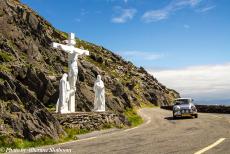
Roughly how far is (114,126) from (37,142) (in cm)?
918

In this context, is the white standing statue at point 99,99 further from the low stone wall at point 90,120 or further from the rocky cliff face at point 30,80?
the rocky cliff face at point 30,80

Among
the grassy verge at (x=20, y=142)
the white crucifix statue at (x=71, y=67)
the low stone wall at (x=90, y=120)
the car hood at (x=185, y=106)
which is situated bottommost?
the grassy verge at (x=20, y=142)

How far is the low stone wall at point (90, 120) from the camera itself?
20922 mm

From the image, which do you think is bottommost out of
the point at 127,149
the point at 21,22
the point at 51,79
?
the point at 127,149

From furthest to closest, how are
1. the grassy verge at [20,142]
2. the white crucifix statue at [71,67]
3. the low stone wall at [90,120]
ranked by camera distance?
the white crucifix statue at [71,67] < the low stone wall at [90,120] < the grassy verge at [20,142]

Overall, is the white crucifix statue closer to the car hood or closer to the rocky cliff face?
the rocky cliff face

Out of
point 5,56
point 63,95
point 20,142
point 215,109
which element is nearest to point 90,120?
point 63,95

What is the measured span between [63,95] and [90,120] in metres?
2.15

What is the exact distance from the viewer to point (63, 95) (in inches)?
879

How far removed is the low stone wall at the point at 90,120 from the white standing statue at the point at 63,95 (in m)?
0.84

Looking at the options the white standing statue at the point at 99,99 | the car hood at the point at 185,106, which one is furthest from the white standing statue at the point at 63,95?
the car hood at the point at 185,106

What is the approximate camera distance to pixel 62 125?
67.4 feet

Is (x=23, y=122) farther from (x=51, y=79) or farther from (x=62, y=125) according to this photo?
(x=51, y=79)

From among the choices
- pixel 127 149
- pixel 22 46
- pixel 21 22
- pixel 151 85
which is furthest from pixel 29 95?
pixel 151 85
